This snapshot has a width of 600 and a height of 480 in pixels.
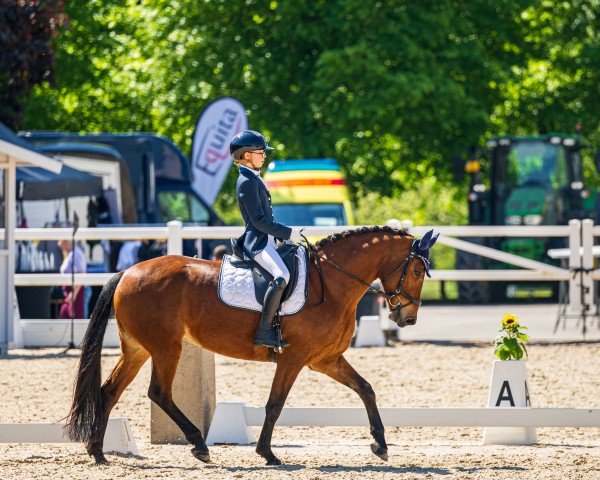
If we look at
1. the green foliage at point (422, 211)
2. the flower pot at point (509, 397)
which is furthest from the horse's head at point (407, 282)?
the green foliage at point (422, 211)

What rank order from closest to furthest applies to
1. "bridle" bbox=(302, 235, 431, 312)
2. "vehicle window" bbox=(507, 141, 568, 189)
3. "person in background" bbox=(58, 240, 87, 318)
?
"bridle" bbox=(302, 235, 431, 312)
"person in background" bbox=(58, 240, 87, 318)
"vehicle window" bbox=(507, 141, 568, 189)

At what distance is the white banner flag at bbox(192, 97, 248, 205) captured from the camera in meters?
25.1

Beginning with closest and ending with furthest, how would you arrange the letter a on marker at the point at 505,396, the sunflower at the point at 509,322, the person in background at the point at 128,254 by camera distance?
1. the letter a on marker at the point at 505,396
2. the sunflower at the point at 509,322
3. the person in background at the point at 128,254

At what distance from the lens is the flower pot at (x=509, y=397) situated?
10.2 m

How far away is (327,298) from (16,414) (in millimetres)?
3715

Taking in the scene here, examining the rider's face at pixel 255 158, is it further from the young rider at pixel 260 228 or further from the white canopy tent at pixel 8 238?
the white canopy tent at pixel 8 238

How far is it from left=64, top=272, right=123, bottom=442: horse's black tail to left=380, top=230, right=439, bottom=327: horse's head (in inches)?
79.3

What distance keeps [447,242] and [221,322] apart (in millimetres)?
8949

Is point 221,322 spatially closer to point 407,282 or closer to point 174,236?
point 407,282

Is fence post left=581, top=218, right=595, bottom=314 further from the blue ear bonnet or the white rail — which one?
the blue ear bonnet

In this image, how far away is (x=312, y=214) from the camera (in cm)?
2370

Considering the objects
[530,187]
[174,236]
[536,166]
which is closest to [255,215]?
[174,236]

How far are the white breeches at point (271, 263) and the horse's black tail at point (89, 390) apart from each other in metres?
1.20

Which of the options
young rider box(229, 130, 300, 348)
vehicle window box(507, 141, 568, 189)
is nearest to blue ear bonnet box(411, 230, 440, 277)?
young rider box(229, 130, 300, 348)
